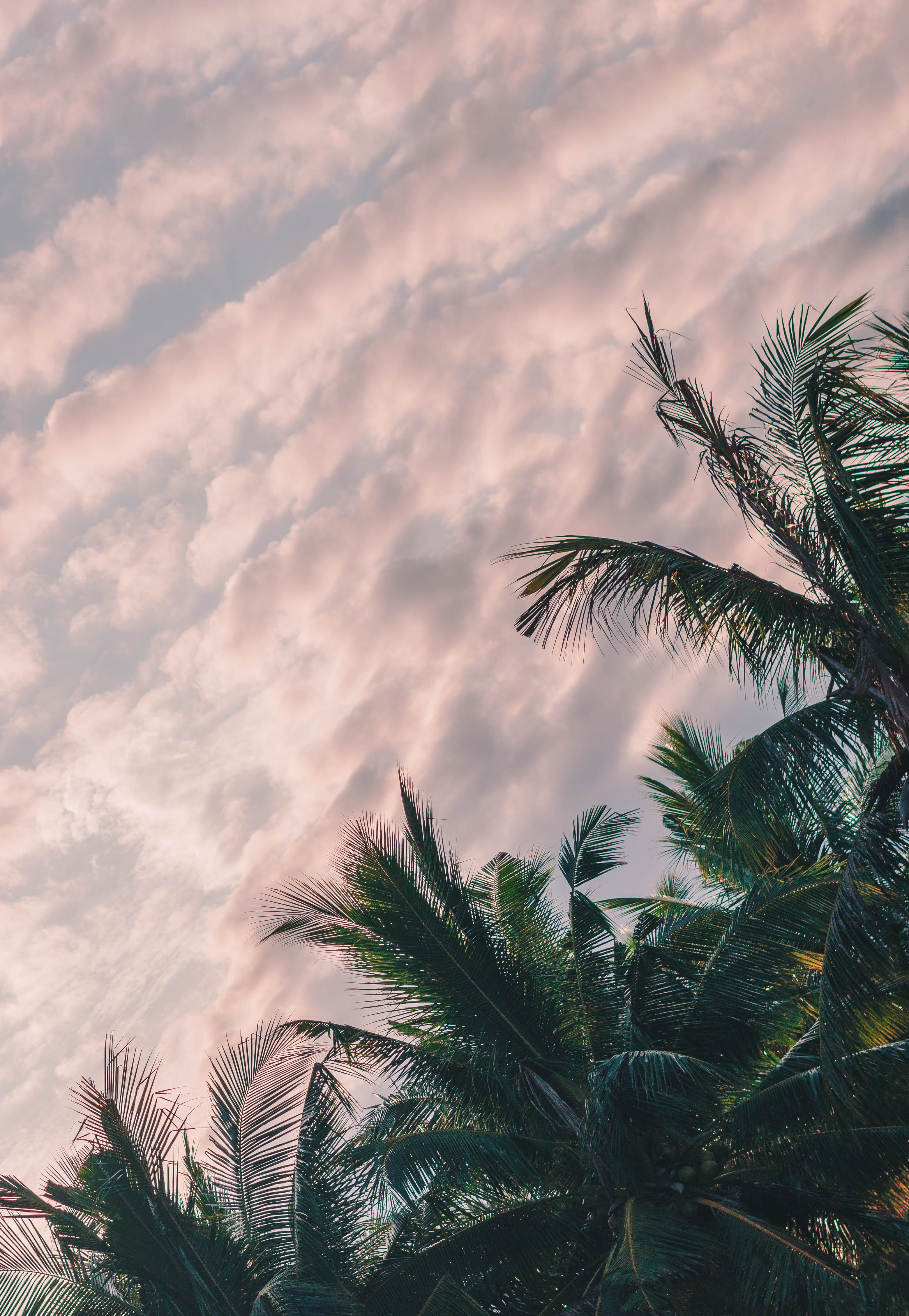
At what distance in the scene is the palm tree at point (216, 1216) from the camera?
8773 mm

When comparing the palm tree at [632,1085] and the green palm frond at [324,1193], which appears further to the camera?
the green palm frond at [324,1193]

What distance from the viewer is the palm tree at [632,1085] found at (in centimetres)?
817

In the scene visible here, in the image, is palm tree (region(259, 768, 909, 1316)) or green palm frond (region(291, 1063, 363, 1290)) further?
green palm frond (region(291, 1063, 363, 1290))

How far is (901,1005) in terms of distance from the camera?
894cm

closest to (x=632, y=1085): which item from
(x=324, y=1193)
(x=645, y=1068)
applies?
(x=645, y=1068)

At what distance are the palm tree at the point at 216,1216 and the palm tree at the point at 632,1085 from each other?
1.59 ft

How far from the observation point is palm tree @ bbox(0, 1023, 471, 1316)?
8773mm

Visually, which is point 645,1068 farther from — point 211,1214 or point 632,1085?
point 211,1214

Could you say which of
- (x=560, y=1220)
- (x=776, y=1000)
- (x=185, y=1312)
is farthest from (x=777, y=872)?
(x=185, y=1312)

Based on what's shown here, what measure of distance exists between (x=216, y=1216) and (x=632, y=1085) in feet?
14.0

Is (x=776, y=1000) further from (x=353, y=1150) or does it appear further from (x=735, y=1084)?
(x=353, y=1150)

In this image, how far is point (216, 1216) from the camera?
9.55 m

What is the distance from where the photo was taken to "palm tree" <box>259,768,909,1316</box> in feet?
26.8

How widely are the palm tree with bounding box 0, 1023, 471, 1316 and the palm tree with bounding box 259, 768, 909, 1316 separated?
1.59ft
